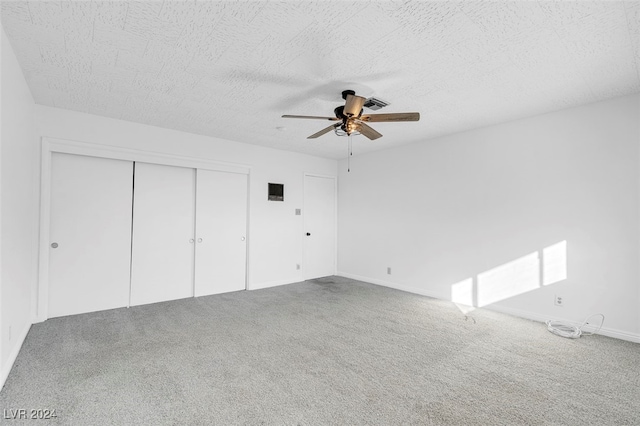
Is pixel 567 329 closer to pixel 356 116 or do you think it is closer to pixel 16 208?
pixel 356 116

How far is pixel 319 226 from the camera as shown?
244 inches

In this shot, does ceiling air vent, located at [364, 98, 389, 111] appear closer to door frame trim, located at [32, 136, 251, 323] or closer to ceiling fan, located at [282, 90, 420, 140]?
ceiling fan, located at [282, 90, 420, 140]

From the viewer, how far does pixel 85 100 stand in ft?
11.0

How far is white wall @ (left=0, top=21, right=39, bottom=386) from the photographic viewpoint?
2.20 m

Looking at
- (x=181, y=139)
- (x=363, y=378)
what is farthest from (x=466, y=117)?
(x=181, y=139)

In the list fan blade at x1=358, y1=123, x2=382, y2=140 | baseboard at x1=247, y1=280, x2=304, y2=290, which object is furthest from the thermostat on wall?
fan blade at x1=358, y1=123, x2=382, y2=140

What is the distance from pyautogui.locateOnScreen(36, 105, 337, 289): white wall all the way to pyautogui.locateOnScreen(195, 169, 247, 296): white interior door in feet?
0.56

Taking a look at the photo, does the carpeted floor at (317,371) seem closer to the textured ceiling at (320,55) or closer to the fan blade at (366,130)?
the fan blade at (366,130)

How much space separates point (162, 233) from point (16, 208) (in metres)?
1.83

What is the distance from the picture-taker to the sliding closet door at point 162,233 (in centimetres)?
418

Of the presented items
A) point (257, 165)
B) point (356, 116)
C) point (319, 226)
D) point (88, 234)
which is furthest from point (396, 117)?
point (88, 234)

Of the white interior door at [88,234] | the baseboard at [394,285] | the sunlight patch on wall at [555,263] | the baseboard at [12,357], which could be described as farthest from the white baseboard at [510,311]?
the baseboard at [12,357]

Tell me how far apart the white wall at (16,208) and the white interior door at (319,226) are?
3.90 meters

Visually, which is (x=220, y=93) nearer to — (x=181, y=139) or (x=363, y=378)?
(x=181, y=139)
